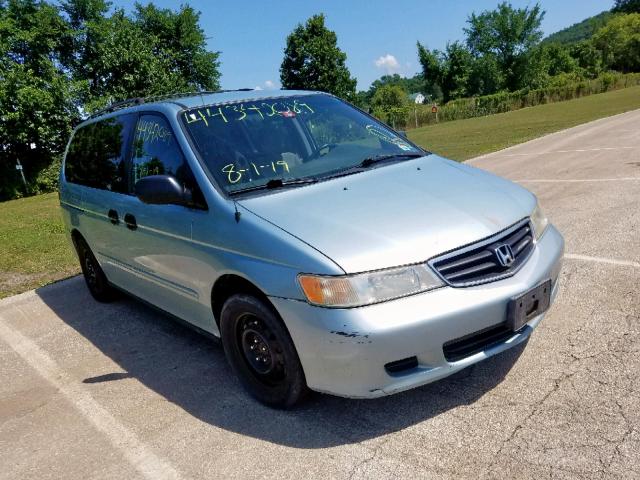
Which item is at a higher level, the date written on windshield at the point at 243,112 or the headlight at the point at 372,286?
the date written on windshield at the point at 243,112

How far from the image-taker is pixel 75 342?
14.8ft

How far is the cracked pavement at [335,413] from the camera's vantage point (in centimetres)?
243

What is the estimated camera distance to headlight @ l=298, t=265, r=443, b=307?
8.09 feet

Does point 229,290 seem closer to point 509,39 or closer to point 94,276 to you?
point 94,276

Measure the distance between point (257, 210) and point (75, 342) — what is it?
8.45 ft

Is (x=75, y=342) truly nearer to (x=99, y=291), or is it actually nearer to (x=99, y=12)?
(x=99, y=291)

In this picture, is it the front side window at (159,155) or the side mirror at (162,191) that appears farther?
the front side window at (159,155)

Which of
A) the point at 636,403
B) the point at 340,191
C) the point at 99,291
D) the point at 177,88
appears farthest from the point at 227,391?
the point at 177,88

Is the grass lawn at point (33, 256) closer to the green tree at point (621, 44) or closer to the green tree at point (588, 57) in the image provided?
the green tree at point (588, 57)

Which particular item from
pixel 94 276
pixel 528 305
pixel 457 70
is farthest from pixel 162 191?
pixel 457 70

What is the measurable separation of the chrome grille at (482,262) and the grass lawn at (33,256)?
18.0 feet

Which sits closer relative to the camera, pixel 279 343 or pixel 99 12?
pixel 279 343

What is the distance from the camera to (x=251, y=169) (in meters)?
3.30

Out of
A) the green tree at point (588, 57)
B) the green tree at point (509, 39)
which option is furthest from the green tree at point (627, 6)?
the green tree at point (509, 39)
